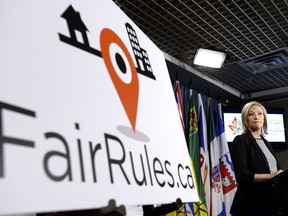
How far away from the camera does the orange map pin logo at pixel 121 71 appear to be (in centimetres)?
81

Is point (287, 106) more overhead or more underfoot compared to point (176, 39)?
more underfoot

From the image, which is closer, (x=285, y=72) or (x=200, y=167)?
(x=200, y=167)

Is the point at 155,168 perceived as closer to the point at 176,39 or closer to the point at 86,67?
the point at 86,67

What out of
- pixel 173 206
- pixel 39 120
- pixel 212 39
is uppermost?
pixel 212 39

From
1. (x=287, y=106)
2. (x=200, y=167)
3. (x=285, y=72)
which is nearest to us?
(x=200, y=167)

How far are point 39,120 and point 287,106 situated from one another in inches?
213

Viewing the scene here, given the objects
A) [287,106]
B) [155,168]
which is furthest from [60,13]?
[287,106]

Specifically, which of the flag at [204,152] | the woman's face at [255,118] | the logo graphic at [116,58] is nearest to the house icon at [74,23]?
the logo graphic at [116,58]

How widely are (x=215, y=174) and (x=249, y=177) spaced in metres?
2.25

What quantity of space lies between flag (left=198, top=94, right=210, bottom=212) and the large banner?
332cm

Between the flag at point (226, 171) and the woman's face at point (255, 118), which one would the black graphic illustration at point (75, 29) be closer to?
the woman's face at point (255, 118)

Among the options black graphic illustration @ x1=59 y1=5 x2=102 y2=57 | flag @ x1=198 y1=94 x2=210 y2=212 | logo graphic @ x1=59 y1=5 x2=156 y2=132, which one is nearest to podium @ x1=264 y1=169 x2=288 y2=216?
logo graphic @ x1=59 y1=5 x2=156 y2=132

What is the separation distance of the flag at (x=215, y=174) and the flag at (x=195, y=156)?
0.74 ft

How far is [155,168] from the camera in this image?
33.4 inches
